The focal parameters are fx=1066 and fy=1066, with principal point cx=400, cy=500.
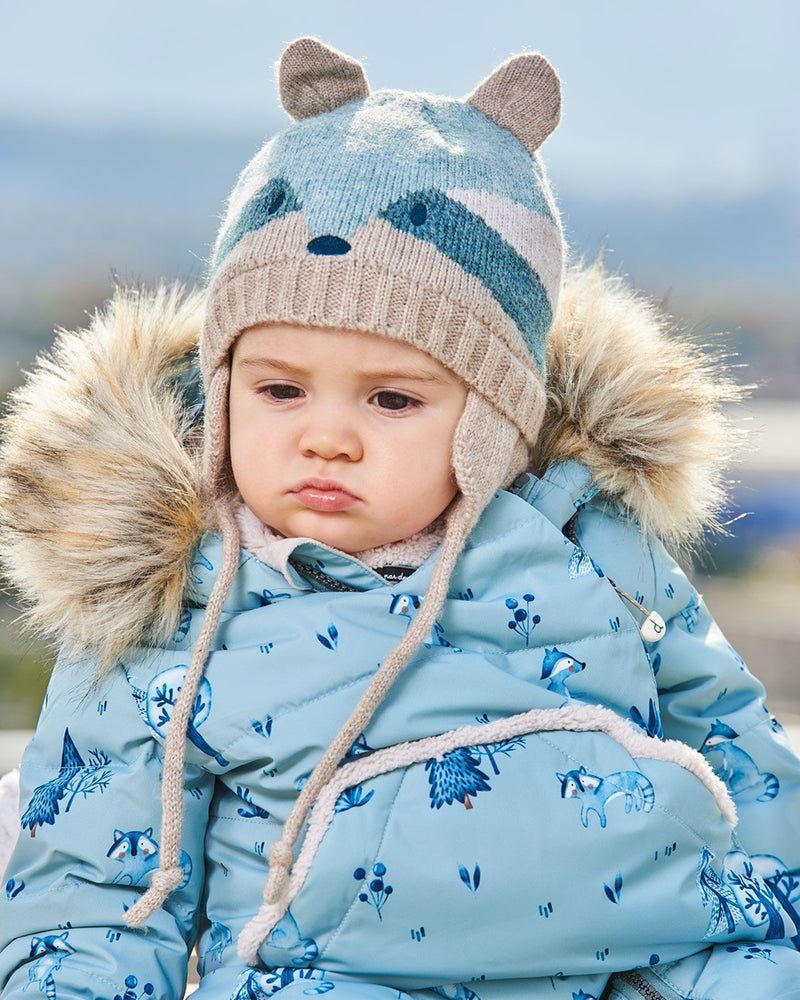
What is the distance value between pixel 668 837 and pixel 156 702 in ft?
1.61

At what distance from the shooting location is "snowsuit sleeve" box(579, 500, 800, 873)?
117 cm

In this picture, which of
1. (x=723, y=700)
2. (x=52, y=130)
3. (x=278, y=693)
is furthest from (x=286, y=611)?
(x=52, y=130)

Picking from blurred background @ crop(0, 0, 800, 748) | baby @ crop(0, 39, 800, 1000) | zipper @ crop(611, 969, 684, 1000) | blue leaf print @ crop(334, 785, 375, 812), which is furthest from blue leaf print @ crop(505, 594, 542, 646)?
blurred background @ crop(0, 0, 800, 748)

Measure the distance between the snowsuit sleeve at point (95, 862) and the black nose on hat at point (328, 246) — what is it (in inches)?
17.8

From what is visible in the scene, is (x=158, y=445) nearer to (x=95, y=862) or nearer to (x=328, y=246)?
(x=328, y=246)

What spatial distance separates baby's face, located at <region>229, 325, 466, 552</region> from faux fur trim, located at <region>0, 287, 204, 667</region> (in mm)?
91

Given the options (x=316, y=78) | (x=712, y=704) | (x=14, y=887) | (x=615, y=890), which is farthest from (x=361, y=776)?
(x=316, y=78)

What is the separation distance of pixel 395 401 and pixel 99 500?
315 millimetres

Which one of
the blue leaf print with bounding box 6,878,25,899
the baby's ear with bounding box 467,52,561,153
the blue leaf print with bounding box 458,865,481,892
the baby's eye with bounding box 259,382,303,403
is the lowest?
the blue leaf print with bounding box 6,878,25,899

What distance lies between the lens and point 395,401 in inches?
40.9

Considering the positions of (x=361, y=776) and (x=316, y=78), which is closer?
(x=361, y=776)

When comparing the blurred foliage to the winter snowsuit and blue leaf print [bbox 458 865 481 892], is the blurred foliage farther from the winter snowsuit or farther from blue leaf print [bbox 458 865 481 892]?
blue leaf print [bbox 458 865 481 892]

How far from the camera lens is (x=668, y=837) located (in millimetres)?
970

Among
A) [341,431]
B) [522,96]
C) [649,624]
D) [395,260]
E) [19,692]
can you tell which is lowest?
[19,692]
